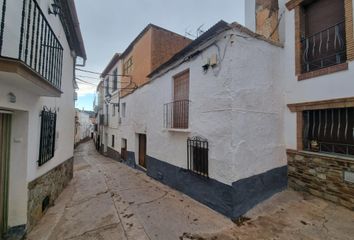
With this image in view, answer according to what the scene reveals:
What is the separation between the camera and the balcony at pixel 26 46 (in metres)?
2.64

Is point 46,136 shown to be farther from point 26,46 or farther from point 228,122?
point 228,122

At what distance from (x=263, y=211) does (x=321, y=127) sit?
8.89ft

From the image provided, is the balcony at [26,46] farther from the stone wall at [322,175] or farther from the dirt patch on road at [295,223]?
the stone wall at [322,175]

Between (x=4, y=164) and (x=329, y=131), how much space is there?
24.3 ft

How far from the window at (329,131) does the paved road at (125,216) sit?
10.4 feet

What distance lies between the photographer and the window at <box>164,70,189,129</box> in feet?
21.4

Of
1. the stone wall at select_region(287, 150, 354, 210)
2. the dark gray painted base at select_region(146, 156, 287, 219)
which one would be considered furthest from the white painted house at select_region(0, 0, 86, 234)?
the stone wall at select_region(287, 150, 354, 210)

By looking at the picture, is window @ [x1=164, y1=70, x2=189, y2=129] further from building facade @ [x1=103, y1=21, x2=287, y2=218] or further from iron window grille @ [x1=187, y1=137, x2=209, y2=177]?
iron window grille @ [x1=187, y1=137, x2=209, y2=177]

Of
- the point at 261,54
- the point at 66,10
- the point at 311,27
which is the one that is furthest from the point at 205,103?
the point at 66,10

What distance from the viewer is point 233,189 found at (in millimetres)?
4488

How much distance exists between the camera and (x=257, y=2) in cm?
735

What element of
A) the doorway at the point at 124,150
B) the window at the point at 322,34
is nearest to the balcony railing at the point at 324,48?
the window at the point at 322,34

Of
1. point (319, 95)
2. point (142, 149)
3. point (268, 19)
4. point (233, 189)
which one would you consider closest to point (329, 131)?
point (319, 95)

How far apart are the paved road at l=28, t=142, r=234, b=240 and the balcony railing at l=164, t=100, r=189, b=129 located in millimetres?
2385
